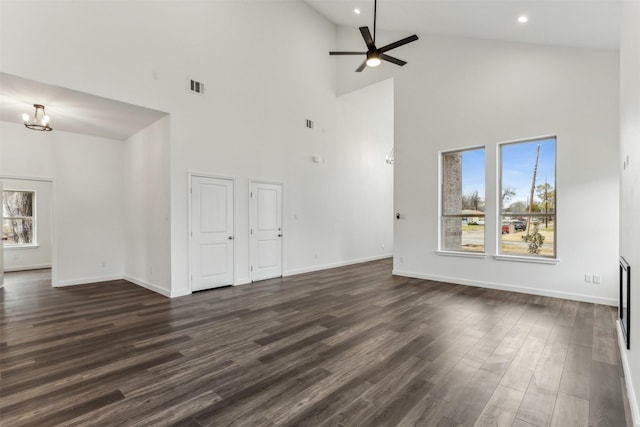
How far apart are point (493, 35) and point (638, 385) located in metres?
5.47

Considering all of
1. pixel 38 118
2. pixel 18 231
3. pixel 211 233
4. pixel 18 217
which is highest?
pixel 38 118

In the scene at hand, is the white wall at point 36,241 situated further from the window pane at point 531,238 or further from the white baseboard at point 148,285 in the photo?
the window pane at point 531,238

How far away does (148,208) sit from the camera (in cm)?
575

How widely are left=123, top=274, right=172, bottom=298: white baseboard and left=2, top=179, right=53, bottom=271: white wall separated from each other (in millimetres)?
3448

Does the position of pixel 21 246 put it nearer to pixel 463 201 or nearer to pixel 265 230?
pixel 265 230

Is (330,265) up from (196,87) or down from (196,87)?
down

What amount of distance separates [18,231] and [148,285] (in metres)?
5.43

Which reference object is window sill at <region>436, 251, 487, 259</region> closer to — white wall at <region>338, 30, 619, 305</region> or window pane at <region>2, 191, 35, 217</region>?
white wall at <region>338, 30, 619, 305</region>

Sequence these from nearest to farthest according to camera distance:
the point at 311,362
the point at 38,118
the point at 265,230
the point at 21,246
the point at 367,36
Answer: the point at 311,362
the point at 367,36
the point at 38,118
the point at 265,230
the point at 21,246

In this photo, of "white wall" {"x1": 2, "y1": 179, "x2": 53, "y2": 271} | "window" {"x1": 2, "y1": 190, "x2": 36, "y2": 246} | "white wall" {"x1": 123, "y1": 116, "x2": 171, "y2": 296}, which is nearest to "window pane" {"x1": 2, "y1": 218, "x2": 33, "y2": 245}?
"window" {"x1": 2, "y1": 190, "x2": 36, "y2": 246}

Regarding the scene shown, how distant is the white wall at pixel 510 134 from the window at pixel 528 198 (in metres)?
0.17

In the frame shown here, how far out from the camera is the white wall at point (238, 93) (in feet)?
13.5

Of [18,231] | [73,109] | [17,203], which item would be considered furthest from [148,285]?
Answer: [17,203]

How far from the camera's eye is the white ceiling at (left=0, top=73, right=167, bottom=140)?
13.3 feet
